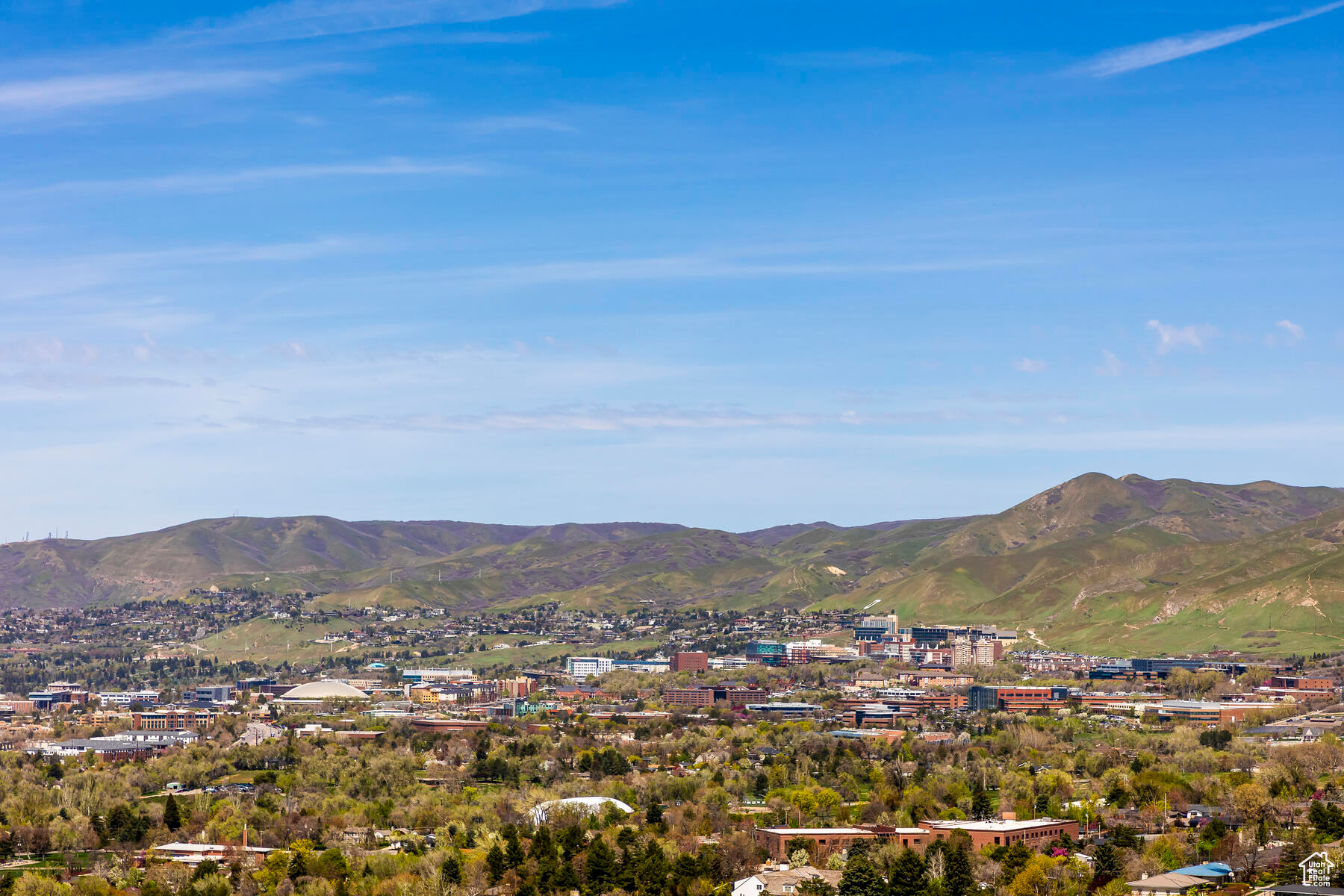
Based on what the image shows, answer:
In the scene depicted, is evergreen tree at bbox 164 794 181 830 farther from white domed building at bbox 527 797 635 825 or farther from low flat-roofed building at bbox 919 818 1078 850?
low flat-roofed building at bbox 919 818 1078 850

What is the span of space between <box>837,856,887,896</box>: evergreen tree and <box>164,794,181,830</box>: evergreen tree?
55477 millimetres

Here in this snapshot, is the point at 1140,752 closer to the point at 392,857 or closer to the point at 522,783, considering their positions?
the point at 522,783

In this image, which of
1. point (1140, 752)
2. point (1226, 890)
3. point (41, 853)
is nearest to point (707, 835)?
point (1226, 890)

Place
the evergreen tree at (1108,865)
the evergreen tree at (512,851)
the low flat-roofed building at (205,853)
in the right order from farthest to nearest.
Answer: the low flat-roofed building at (205,853) < the evergreen tree at (512,851) < the evergreen tree at (1108,865)

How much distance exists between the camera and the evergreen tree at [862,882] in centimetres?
10081

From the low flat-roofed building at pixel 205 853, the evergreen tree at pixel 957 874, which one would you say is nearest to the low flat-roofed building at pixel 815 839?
the evergreen tree at pixel 957 874

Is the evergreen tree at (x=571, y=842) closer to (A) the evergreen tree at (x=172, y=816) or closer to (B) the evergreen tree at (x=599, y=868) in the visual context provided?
(B) the evergreen tree at (x=599, y=868)

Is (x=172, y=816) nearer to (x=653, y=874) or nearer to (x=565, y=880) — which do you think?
(x=565, y=880)

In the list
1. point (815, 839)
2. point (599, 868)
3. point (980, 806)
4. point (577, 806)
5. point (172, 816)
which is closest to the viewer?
point (599, 868)

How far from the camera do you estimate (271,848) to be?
124 metres

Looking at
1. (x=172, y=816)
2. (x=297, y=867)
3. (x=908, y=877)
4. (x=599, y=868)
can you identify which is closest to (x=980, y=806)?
(x=908, y=877)

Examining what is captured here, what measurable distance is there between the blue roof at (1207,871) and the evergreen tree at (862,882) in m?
17.5

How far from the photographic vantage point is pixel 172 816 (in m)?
136

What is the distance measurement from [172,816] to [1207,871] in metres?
73.8
